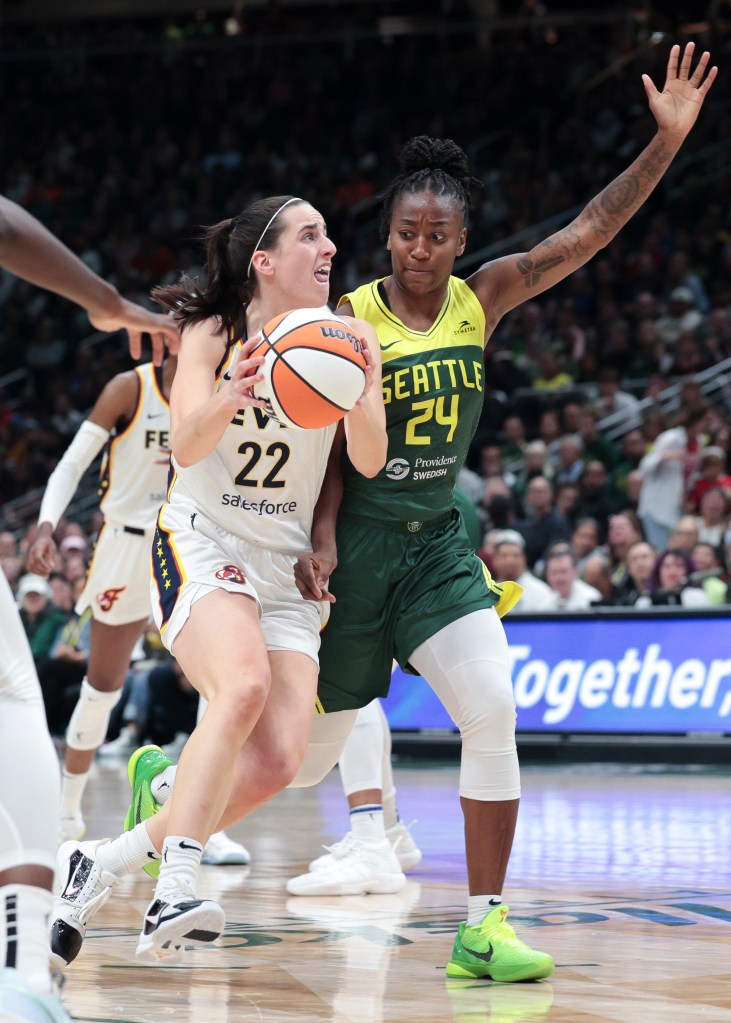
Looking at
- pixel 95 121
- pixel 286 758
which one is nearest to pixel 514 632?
pixel 286 758

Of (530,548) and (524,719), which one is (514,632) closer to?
(524,719)

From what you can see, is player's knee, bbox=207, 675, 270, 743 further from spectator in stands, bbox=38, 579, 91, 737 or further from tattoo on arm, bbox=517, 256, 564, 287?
spectator in stands, bbox=38, 579, 91, 737

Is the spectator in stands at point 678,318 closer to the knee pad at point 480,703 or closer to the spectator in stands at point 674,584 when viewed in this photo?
the spectator in stands at point 674,584

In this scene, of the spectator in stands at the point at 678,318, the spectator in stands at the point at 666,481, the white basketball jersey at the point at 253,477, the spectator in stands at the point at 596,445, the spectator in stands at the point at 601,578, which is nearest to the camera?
the white basketball jersey at the point at 253,477

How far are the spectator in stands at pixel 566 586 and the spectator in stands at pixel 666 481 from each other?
1.81m

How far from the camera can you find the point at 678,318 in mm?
16016

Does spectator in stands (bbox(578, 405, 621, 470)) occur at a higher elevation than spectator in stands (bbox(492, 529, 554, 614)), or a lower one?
higher

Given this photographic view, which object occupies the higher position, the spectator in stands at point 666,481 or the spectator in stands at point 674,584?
the spectator in stands at point 666,481

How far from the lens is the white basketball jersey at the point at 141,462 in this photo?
22.5 feet

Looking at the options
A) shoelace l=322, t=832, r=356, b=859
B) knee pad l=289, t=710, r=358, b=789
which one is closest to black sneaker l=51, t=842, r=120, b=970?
knee pad l=289, t=710, r=358, b=789

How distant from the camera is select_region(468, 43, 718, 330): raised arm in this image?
4.51 meters

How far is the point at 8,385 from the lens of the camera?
2106 cm

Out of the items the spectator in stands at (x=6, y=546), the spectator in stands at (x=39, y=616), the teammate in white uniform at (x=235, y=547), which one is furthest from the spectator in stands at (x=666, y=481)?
the teammate in white uniform at (x=235, y=547)

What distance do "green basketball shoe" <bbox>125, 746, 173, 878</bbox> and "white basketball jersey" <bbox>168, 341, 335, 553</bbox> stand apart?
2.38 ft
